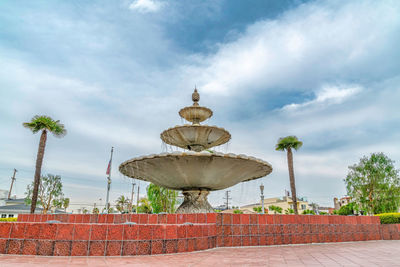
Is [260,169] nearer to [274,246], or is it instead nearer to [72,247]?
[274,246]

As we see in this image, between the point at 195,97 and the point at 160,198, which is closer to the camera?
the point at 195,97

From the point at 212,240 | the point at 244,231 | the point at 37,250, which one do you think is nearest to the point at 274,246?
the point at 244,231

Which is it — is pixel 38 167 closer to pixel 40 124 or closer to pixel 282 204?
pixel 40 124

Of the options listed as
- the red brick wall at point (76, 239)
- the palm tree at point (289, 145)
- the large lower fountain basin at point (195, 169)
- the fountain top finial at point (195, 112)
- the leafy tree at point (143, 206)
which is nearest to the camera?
the red brick wall at point (76, 239)

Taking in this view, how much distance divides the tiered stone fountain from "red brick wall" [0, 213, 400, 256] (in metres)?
1.58

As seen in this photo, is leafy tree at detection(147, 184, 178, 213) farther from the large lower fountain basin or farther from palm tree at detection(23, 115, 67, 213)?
the large lower fountain basin

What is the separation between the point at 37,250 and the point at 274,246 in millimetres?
6441

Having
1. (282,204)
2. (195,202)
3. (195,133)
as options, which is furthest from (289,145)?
(282,204)

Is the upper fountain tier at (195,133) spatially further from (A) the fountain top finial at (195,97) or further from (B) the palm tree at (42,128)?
(B) the palm tree at (42,128)

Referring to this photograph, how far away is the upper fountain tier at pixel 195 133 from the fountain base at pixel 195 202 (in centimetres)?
250

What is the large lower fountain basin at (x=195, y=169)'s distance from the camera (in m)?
8.52

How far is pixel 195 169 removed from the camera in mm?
9078

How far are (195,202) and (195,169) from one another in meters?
2.15

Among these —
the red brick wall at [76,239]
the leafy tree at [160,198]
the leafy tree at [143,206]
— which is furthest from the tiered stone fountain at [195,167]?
the leafy tree at [143,206]
